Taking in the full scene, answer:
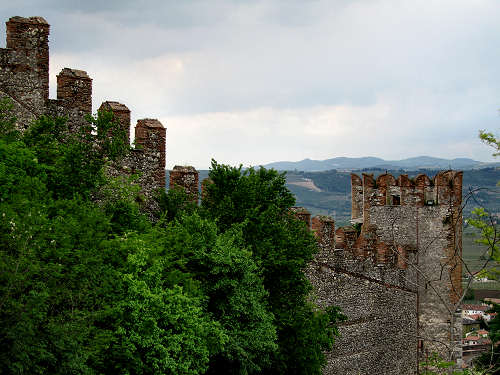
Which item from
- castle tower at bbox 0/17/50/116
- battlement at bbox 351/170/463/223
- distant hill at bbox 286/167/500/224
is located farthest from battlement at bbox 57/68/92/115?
distant hill at bbox 286/167/500/224

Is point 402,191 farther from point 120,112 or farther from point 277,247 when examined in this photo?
point 120,112

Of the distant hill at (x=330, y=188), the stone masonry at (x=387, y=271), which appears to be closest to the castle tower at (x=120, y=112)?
the stone masonry at (x=387, y=271)

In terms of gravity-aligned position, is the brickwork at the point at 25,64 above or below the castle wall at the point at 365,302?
above

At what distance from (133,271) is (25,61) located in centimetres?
795

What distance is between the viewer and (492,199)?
442 feet

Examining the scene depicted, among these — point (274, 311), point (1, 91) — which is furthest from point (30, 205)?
point (274, 311)

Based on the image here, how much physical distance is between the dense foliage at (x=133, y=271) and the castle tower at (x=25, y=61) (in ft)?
3.29

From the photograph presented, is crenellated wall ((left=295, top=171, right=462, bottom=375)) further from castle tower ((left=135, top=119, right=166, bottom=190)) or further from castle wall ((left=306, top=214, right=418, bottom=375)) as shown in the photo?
castle tower ((left=135, top=119, right=166, bottom=190))

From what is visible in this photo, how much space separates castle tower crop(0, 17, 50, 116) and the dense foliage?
100cm

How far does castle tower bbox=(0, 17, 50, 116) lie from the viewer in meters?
18.4

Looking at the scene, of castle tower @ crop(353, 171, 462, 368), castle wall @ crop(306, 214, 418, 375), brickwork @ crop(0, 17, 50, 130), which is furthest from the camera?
castle tower @ crop(353, 171, 462, 368)

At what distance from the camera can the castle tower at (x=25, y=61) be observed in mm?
18438

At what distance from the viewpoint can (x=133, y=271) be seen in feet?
46.5

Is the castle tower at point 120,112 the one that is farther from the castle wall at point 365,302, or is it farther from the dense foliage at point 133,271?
Answer: the castle wall at point 365,302
